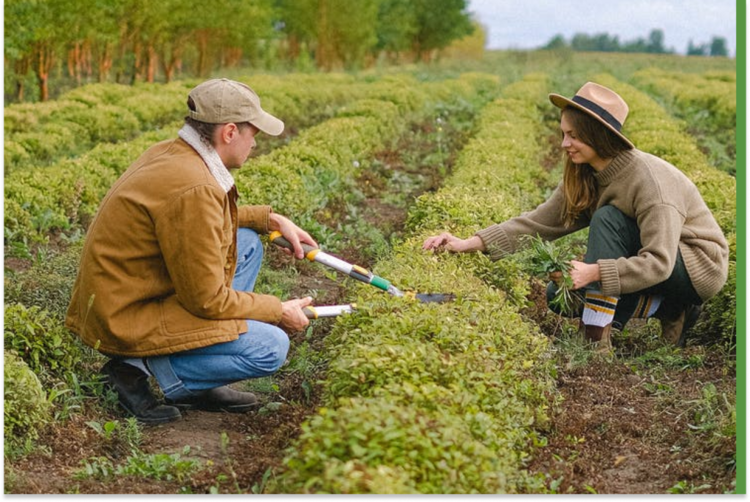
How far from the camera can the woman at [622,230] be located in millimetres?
4797

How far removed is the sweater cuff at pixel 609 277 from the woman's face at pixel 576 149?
63cm

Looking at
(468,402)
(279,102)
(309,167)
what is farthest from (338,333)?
(279,102)

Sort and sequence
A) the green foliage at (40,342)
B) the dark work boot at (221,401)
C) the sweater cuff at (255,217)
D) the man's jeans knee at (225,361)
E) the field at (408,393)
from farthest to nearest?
the sweater cuff at (255,217), the dark work boot at (221,401), the green foliage at (40,342), the man's jeans knee at (225,361), the field at (408,393)

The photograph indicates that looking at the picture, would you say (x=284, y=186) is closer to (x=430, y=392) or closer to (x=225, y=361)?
Result: (x=225, y=361)

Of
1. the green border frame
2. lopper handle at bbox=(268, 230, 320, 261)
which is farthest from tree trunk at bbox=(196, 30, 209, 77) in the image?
the green border frame

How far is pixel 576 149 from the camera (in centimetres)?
504

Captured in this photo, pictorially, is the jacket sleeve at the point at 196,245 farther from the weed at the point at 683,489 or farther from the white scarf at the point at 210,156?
the weed at the point at 683,489

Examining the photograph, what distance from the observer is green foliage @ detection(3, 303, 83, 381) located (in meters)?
4.42

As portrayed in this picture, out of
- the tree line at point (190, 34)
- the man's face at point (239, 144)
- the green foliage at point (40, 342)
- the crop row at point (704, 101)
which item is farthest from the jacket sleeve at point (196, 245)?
the crop row at point (704, 101)

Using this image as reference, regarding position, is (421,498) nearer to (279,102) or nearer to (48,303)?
(48,303)

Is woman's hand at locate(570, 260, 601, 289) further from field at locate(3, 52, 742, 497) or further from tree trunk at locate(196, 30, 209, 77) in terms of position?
tree trunk at locate(196, 30, 209, 77)

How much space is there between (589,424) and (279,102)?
15772mm

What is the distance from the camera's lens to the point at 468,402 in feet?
11.2

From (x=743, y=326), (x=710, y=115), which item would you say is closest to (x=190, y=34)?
(x=710, y=115)
